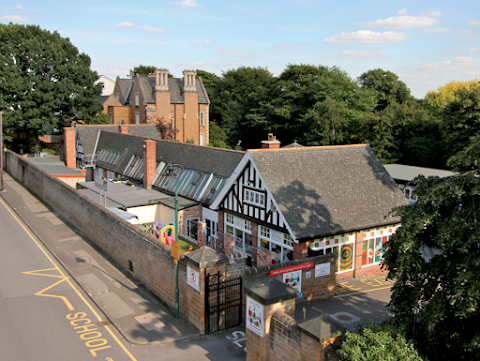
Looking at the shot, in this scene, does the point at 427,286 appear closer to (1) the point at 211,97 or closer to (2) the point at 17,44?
(2) the point at 17,44

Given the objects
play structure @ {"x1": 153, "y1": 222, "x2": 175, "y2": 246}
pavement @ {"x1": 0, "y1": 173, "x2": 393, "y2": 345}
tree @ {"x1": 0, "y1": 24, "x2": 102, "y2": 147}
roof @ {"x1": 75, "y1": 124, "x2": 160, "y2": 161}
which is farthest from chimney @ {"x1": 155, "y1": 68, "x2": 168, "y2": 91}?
play structure @ {"x1": 153, "y1": 222, "x2": 175, "y2": 246}

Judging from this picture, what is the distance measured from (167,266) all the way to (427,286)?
902 centimetres

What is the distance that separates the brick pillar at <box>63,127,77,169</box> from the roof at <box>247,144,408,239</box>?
3183 centimetres

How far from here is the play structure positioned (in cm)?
2095

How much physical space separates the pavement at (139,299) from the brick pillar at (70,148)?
2215 centimetres

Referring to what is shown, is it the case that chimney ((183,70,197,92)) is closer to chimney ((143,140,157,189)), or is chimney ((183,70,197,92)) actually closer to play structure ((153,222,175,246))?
chimney ((143,140,157,189))

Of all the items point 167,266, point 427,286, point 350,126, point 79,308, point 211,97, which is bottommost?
point 79,308

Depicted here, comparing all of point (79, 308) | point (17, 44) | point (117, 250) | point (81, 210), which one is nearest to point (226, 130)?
point (17, 44)

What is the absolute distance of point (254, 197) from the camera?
1873cm

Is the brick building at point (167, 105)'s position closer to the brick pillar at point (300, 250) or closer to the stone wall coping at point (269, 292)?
the brick pillar at point (300, 250)

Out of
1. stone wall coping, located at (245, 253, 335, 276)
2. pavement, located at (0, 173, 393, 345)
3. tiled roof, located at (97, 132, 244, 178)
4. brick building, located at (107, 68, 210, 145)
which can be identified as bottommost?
pavement, located at (0, 173, 393, 345)

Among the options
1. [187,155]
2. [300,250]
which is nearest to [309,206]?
[300,250]

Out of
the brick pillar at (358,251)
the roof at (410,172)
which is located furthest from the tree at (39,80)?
the brick pillar at (358,251)

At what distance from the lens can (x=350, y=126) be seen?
2141 inches
